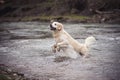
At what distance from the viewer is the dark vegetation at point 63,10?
44581 millimetres

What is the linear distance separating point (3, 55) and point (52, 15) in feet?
125

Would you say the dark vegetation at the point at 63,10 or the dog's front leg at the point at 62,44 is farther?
the dark vegetation at the point at 63,10

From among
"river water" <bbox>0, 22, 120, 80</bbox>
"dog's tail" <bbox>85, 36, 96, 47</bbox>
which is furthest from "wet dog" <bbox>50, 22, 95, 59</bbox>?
"river water" <bbox>0, 22, 120, 80</bbox>

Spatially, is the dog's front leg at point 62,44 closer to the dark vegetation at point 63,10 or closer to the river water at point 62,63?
the river water at point 62,63

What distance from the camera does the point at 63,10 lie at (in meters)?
53.9

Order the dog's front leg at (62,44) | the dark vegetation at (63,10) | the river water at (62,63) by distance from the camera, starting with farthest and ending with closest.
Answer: the dark vegetation at (63,10), the dog's front leg at (62,44), the river water at (62,63)

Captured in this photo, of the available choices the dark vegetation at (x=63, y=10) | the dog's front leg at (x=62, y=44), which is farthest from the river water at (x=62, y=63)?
the dark vegetation at (x=63, y=10)

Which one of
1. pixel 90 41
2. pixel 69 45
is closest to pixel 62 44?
pixel 69 45

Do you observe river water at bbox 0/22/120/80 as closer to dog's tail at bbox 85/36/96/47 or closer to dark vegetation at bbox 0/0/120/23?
dog's tail at bbox 85/36/96/47

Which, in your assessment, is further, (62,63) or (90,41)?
(90,41)

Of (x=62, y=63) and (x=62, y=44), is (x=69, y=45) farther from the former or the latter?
(x=62, y=63)

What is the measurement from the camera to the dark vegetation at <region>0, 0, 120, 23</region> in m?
44.6

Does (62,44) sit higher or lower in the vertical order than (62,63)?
higher

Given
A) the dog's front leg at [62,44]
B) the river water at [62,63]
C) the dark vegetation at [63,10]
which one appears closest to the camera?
the river water at [62,63]
